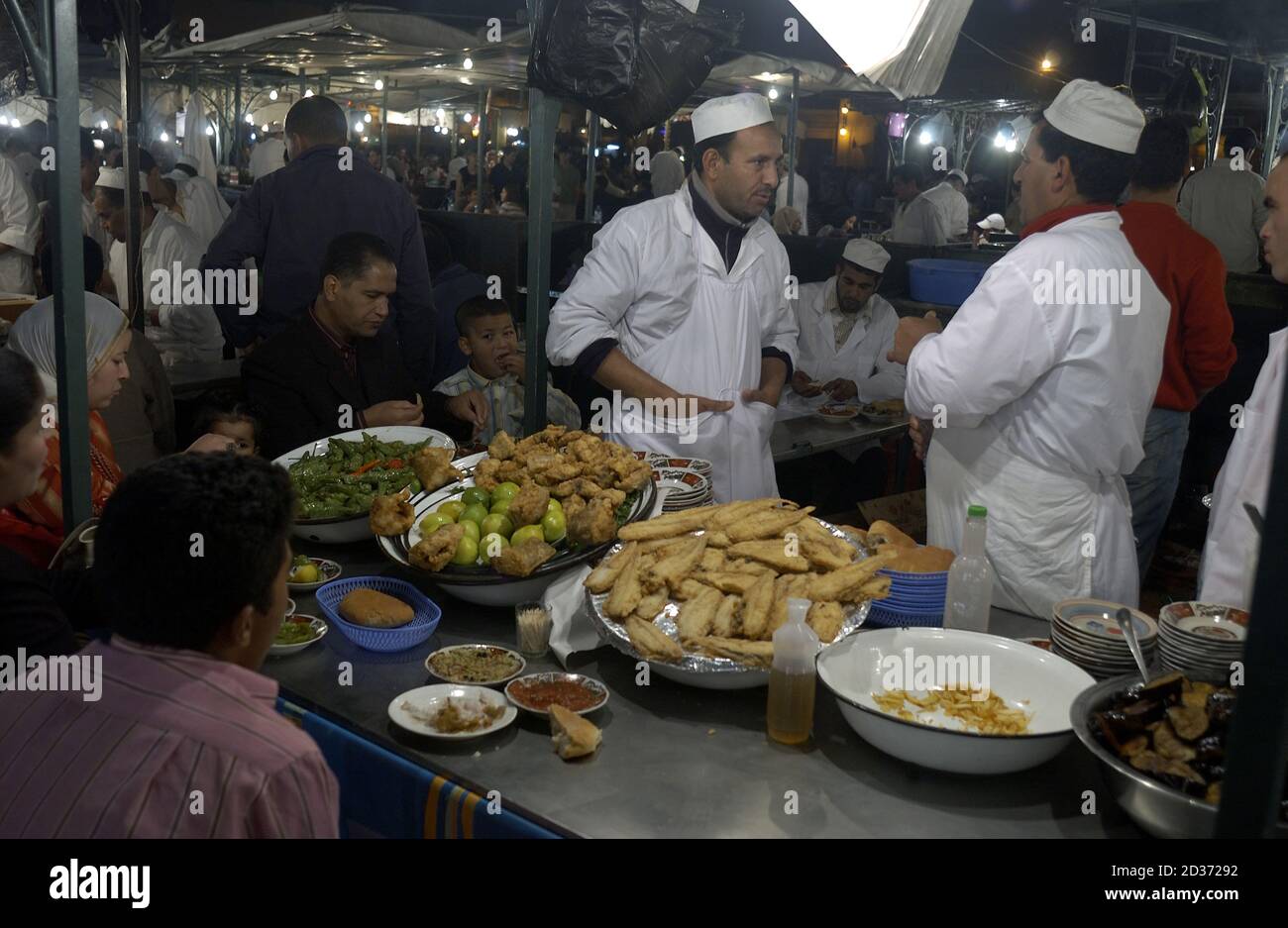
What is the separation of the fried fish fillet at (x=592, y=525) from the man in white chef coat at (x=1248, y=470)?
5.29 ft

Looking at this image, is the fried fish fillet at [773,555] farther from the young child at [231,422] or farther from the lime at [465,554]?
the young child at [231,422]

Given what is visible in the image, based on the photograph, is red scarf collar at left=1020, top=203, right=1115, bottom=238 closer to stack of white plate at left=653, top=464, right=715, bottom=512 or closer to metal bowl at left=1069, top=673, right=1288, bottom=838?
stack of white plate at left=653, top=464, right=715, bottom=512

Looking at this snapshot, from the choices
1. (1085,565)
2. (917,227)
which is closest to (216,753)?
(1085,565)

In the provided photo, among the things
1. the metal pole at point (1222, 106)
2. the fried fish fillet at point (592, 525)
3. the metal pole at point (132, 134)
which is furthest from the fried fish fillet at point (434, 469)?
the metal pole at point (1222, 106)

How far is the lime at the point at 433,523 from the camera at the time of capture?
9.32 feet

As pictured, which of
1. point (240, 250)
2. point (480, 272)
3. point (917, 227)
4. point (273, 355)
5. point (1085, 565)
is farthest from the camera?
point (917, 227)

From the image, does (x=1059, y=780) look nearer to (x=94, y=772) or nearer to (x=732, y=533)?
(x=732, y=533)

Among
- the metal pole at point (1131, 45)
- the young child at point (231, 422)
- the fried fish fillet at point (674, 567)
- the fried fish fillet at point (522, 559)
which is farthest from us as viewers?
the metal pole at point (1131, 45)

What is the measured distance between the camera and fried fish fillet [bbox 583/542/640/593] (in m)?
2.53

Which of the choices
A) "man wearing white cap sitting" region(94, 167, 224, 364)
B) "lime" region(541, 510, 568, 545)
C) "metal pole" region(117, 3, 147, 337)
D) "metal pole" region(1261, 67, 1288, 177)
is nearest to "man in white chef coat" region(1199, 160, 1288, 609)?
"lime" region(541, 510, 568, 545)

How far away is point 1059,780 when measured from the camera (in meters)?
2.10

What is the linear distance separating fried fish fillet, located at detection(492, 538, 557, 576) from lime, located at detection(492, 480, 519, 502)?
29 cm

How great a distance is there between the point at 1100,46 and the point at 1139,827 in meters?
8.91
